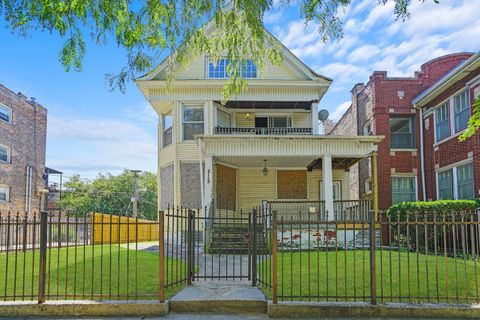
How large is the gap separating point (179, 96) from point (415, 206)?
33.6 ft

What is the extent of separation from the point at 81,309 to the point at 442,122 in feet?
51.7

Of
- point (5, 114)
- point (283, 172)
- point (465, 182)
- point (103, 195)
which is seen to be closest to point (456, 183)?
point (465, 182)

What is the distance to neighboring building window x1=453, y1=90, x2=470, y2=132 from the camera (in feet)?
52.2

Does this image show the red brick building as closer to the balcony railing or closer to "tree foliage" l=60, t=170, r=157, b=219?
the balcony railing

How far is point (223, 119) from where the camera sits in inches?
764

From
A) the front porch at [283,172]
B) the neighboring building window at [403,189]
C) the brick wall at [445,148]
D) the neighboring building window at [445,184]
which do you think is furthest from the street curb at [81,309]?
the neighboring building window at [403,189]

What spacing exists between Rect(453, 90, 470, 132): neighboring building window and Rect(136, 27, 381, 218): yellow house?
3939 millimetres

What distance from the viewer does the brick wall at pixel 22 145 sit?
84.7 feet

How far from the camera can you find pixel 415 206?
602 inches

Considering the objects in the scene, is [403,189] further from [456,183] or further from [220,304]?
[220,304]

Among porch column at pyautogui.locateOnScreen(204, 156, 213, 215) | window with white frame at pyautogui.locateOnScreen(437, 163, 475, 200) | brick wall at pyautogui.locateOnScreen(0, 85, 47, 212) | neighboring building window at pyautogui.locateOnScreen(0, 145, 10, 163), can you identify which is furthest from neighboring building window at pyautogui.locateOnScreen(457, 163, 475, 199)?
neighboring building window at pyautogui.locateOnScreen(0, 145, 10, 163)

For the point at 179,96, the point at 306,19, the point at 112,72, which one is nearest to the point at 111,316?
the point at 112,72

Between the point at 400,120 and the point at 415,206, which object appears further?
the point at 400,120

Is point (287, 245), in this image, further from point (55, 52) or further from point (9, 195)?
point (9, 195)
